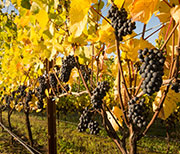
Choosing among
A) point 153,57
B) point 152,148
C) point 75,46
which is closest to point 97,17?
point 75,46

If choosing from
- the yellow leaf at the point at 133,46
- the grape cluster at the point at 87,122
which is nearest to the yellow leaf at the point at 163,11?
the yellow leaf at the point at 133,46

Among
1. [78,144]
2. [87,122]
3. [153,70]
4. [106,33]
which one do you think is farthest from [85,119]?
[78,144]

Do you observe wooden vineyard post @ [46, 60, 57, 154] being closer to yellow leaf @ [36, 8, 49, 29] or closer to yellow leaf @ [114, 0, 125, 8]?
yellow leaf @ [36, 8, 49, 29]

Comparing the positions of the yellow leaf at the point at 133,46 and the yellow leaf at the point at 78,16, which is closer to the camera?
the yellow leaf at the point at 78,16

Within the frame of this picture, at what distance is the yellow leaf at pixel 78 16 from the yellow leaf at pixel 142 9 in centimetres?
19

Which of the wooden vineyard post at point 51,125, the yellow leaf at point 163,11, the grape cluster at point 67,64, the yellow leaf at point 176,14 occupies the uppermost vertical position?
the yellow leaf at point 163,11

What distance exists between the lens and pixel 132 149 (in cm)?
91

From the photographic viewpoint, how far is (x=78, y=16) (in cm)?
68

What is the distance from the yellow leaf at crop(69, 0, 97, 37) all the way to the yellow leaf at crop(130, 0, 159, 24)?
0.19 metres

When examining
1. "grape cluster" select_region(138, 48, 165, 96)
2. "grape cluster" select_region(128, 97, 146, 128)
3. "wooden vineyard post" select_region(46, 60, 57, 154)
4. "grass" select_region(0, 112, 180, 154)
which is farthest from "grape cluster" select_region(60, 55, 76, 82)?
"grass" select_region(0, 112, 180, 154)

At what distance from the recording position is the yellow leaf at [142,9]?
0.64 metres

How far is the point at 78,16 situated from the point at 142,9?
254mm

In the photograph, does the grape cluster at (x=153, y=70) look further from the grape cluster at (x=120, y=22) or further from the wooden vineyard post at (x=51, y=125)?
the wooden vineyard post at (x=51, y=125)

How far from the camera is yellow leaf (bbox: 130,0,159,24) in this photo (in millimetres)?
639
